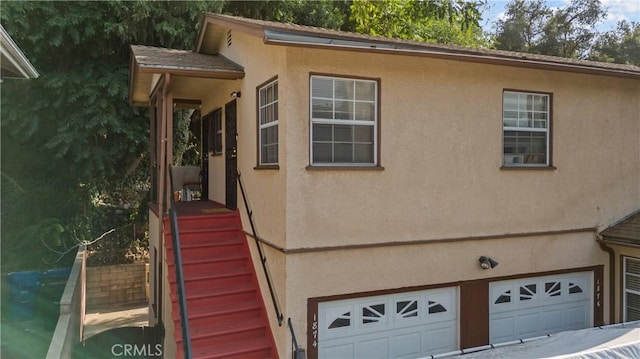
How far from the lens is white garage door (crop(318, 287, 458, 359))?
6.95 meters

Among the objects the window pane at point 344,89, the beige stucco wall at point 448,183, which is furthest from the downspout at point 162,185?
the window pane at point 344,89

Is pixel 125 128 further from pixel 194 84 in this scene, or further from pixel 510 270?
pixel 510 270

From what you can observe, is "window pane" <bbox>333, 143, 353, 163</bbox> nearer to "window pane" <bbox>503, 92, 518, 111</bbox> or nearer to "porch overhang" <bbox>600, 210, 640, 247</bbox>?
"window pane" <bbox>503, 92, 518, 111</bbox>

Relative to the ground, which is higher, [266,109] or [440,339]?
[266,109]

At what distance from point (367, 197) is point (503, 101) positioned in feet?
9.86

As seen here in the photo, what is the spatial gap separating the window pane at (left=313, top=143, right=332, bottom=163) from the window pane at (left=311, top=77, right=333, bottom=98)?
27.5 inches

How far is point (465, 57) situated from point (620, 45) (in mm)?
28906

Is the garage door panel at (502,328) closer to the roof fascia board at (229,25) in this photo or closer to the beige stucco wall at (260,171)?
the beige stucco wall at (260,171)

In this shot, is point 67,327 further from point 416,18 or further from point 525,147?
point 416,18

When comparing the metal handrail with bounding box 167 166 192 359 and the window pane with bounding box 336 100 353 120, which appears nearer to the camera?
the metal handrail with bounding box 167 166 192 359

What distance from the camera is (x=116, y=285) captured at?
1661cm

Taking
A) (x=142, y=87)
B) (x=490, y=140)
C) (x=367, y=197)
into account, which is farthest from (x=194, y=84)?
(x=490, y=140)

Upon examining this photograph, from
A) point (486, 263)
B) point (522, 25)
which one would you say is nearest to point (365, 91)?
point (486, 263)

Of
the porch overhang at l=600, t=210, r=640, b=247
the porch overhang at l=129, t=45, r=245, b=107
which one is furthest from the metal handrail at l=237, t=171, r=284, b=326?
the porch overhang at l=600, t=210, r=640, b=247
